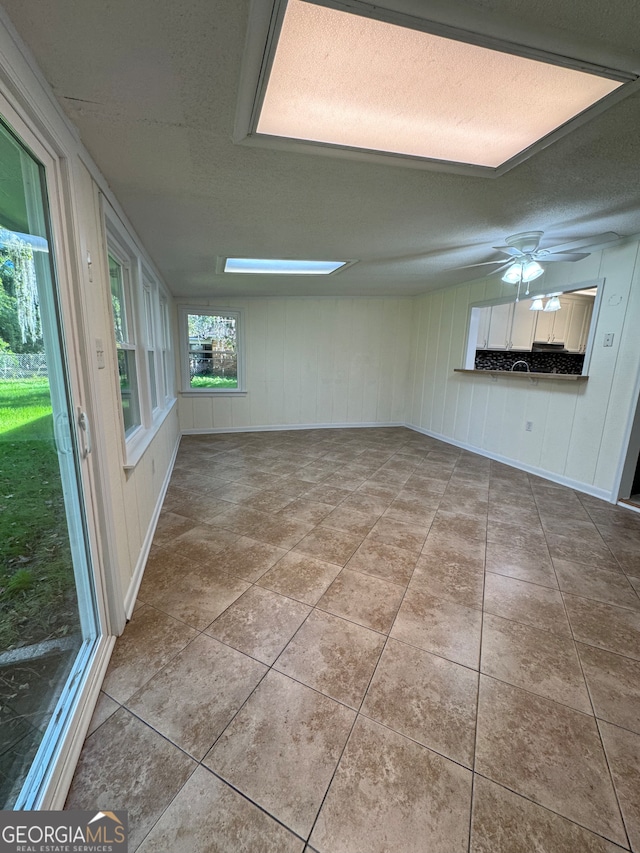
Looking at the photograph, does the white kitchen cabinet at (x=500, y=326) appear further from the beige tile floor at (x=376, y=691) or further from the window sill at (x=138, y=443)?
the window sill at (x=138, y=443)

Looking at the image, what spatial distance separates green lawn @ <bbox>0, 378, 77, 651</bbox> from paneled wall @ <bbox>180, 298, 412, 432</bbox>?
181 inches

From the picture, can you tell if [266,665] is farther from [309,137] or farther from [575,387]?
[575,387]

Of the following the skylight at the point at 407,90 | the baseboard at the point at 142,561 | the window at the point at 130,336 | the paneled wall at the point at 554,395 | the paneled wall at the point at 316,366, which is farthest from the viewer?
the paneled wall at the point at 316,366

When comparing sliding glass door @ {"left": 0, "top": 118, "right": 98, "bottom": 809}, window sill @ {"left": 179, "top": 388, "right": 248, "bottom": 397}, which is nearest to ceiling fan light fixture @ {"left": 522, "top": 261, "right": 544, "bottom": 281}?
sliding glass door @ {"left": 0, "top": 118, "right": 98, "bottom": 809}

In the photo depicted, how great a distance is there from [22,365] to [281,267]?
342cm

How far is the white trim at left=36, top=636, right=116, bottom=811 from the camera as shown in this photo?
942mm

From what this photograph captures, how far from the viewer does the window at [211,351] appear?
538 cm

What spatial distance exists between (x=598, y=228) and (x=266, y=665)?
12.4 feet

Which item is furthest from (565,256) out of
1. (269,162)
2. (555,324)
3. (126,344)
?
(126,344)

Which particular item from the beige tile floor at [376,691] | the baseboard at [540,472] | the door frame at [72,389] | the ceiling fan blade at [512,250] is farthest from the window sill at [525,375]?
the door frame at [72,389]

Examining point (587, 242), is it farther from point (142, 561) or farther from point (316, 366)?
point (142, 561)

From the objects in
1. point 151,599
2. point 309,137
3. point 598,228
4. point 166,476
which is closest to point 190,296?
point 166,476

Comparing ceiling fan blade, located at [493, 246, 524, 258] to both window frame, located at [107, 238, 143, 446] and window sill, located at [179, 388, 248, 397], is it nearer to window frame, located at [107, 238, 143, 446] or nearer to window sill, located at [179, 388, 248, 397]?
window frame, located at [107, 238, 143, 446]

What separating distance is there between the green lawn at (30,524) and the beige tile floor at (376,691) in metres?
0.49
